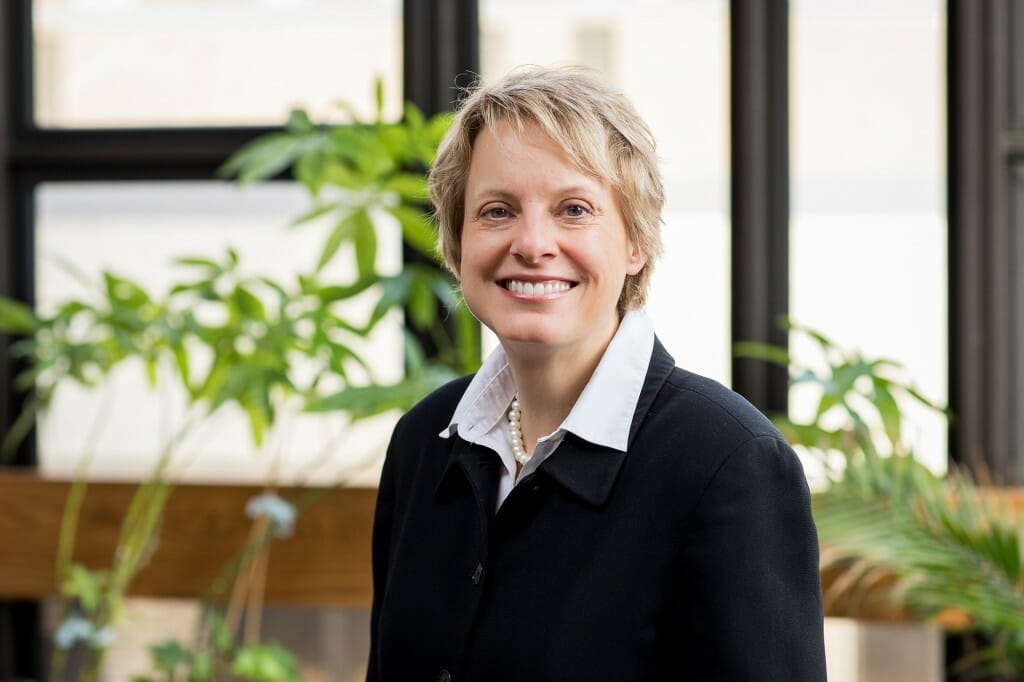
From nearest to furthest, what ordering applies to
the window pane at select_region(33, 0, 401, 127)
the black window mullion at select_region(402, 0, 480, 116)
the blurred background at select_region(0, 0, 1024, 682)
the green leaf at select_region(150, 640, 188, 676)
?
Answer: the green leaf at select_region(150, 640, 188, 676) → the blurred background at select_region(0, 0, 1024, 682) → the black window mullion at select_region(402, 0, 480, 116) → the window pane at select_region(33, 0, 401, 127)

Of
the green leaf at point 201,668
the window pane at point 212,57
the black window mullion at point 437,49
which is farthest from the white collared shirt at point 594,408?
the window pane at point 212,57

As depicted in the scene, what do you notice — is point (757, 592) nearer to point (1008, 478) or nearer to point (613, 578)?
point (613, 578)

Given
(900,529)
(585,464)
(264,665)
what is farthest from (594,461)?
(264,665)

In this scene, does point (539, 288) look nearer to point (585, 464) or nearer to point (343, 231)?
point (585, 464)

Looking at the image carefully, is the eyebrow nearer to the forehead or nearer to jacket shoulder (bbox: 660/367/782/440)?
the forehead

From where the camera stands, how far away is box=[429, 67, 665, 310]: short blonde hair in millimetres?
1018

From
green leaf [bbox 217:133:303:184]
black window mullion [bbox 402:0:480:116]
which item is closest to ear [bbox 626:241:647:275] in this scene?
green leaf [bbox 217:133:303:184]

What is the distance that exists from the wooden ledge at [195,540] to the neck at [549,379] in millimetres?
1332

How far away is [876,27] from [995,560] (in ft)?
3.83

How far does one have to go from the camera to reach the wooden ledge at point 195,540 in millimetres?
2479

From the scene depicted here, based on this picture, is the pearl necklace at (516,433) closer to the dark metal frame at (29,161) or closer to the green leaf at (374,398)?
the green leaf at (374,398)

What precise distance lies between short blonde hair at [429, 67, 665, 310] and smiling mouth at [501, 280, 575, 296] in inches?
3.4

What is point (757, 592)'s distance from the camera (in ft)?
3.18

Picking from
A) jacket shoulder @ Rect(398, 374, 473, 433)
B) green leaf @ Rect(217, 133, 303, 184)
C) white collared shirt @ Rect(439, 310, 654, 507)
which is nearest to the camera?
white collared shirt @ Rect(439, 310, 654, 507)
